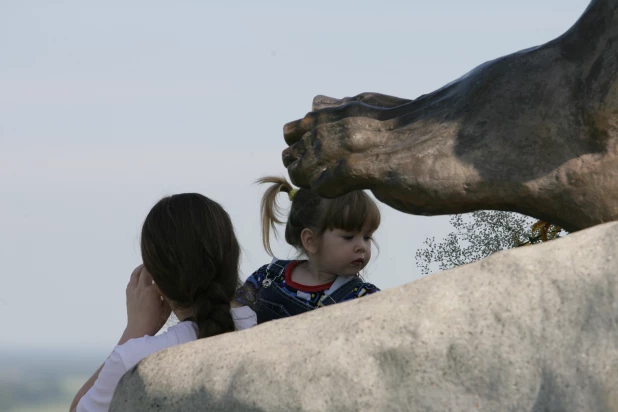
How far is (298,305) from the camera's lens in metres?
3.47

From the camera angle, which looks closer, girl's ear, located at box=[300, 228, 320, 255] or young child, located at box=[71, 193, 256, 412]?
young child, located at box=[71, 193, 256, 412]

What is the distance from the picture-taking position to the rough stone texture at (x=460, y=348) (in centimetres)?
182

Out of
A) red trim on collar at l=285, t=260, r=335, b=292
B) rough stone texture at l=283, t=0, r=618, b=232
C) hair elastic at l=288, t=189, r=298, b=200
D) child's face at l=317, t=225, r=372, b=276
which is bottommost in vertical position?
red trim on collar at l=285, t=260, r=335, b=292

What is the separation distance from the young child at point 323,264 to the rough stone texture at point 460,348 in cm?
136

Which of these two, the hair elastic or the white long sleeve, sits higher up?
the hair elastic

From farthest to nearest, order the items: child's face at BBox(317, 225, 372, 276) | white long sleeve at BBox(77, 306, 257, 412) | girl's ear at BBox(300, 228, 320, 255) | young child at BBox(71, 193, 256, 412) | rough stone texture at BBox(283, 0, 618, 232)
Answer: girl's ear at BBox(300, 228, 320, 255), child's face at BBox(317, 225, 372, 276), young child at BBox(71, 193, 256, 412), white long sleeve at BBox(77, 306, 257, 412), rough stone texture at BBox(283, 0, 618, 232)

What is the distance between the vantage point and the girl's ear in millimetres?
3576

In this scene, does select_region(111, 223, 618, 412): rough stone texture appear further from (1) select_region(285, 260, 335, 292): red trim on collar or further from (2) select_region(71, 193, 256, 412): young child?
(1) select_region(285, 260, 335, 292): red trim on collar

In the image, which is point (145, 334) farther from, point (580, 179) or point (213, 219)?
point (580, 179)

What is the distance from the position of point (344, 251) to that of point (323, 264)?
0.29 feet

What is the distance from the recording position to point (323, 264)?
3504 millimetres

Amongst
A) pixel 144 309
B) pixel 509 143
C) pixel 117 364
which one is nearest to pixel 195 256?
pixel 144 309

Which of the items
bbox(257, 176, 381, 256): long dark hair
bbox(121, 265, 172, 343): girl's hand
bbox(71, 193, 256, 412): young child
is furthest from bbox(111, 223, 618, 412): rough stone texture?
bbox(257, 176, 381, 256): long dark hair

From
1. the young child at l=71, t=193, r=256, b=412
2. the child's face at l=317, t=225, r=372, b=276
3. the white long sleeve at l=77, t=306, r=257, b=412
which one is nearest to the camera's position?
the white long sleeve at l=77, t=306, r=257, b=412
